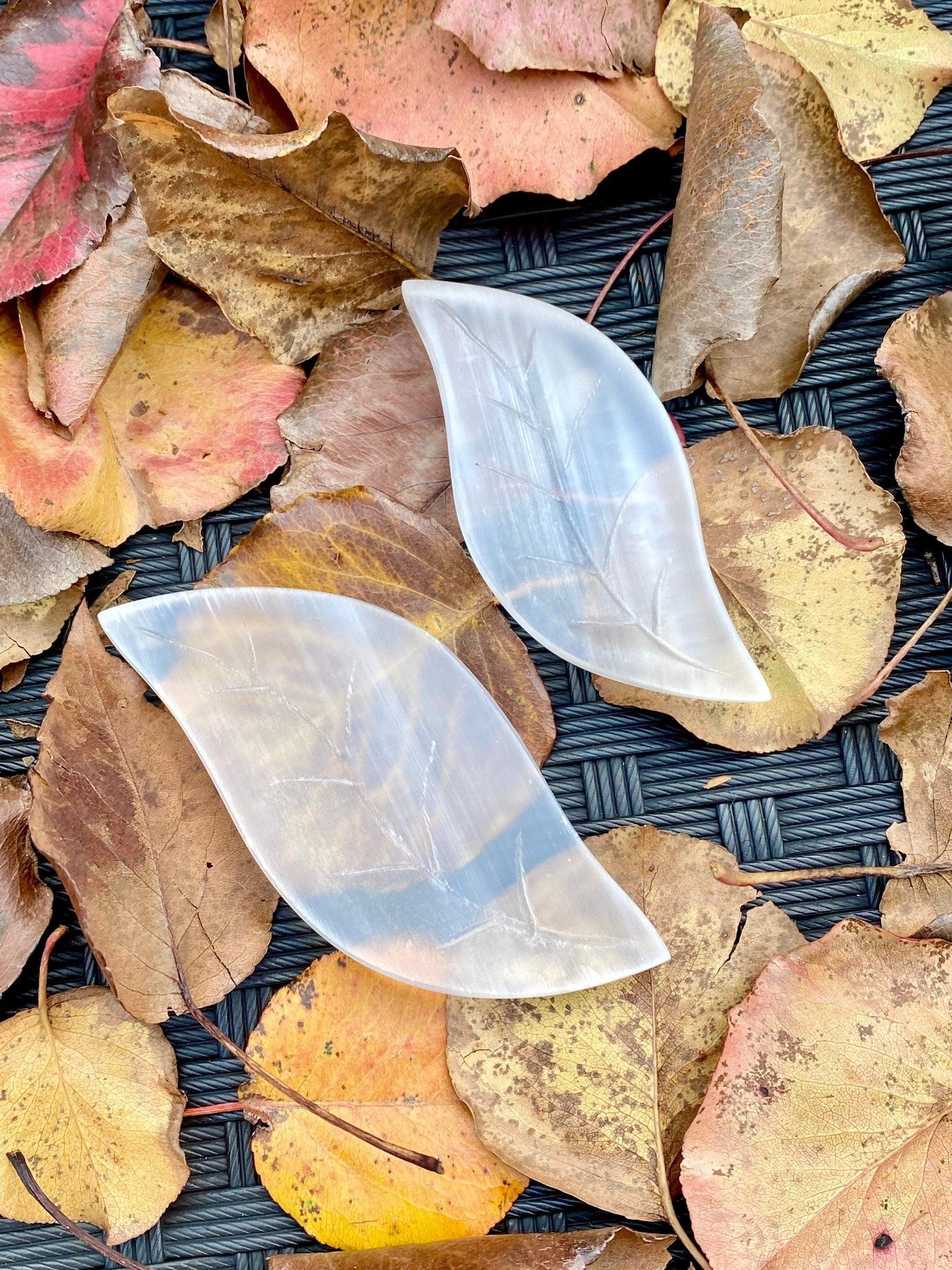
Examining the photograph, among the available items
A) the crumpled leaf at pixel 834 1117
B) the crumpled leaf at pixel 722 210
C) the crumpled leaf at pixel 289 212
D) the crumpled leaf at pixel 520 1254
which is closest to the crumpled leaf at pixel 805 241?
the crumpled leaf at pixel 722 210

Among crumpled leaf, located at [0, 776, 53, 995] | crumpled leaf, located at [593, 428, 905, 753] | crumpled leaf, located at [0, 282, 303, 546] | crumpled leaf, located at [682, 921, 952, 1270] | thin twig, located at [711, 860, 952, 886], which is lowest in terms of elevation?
crumpled leaf, located at [682, 921, 952, 1270]

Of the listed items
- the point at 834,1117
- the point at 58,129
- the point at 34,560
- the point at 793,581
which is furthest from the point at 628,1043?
the point at 58,129

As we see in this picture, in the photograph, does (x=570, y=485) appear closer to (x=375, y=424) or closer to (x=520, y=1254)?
(x=375, y=424)

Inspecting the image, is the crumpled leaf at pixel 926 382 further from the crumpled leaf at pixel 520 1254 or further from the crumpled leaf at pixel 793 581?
the crumpled leaf at pixel 520 1254

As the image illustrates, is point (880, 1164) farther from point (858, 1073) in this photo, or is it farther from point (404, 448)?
point (404, 448)

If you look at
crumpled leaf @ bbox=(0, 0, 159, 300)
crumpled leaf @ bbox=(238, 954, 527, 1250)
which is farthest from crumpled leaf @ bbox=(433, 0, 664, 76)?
crumpled leaf @ bbox=(238, 954, 527, 1250)

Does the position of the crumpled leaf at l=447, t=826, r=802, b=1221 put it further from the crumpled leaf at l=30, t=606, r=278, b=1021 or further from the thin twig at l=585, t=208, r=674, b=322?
the thin twig at l=585, t=208, r=674, b=322
